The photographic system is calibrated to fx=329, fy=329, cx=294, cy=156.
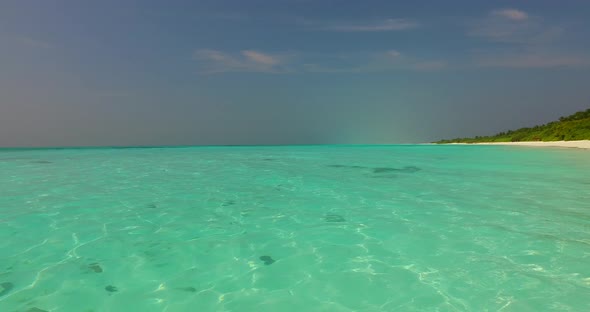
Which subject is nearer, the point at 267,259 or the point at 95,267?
the point at 95,267

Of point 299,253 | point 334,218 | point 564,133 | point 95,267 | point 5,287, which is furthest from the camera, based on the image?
point 564,133

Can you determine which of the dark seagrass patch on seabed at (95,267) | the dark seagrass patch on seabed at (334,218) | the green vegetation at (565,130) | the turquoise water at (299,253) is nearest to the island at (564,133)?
the green vegetation at (565,130)

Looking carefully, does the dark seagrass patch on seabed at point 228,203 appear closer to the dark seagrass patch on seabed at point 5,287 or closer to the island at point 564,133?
the dark seagrass patch on seabed at point 5,287

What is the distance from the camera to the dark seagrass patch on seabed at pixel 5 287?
15.7 feet

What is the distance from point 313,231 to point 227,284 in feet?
10.3

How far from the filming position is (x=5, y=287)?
16.2ft

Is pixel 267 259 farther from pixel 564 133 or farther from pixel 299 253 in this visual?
pixel 564 133

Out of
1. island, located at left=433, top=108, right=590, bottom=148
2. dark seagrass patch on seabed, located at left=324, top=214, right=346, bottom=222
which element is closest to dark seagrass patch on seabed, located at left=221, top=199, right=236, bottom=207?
dark seagrass patch on seabed, located at left=324, top=214, right=346, bottom=222

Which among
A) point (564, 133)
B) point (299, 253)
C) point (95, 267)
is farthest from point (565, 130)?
point (95, 267)

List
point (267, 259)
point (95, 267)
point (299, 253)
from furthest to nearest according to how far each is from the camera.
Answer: point (299, 253), point (267, 259), point (95, 267)

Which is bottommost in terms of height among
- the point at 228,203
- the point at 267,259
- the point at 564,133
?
the point at 267,259

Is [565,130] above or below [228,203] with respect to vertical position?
above

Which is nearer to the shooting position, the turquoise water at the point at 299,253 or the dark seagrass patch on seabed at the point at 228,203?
the turquoise water at the point at 299,253

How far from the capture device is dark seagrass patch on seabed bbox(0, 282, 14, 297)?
4781mm
